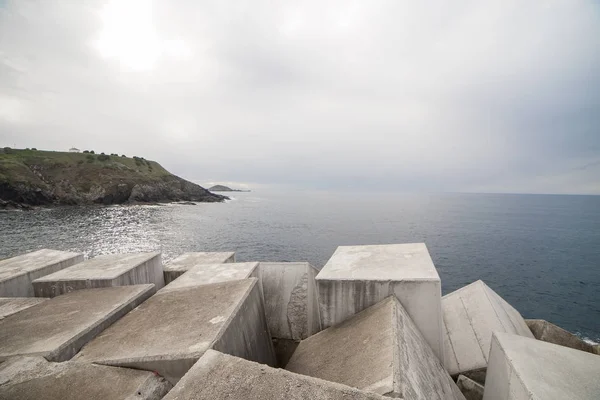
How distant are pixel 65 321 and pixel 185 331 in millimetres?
2913

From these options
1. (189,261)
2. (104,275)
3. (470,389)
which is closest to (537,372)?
(470,389)

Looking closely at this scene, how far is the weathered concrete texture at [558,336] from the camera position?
8.27m

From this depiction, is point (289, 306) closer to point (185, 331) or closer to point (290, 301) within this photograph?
point (290, 301)

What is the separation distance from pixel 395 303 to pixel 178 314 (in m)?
4.68

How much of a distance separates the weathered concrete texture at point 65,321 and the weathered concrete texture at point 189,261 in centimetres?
267

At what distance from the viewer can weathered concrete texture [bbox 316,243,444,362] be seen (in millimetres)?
6133

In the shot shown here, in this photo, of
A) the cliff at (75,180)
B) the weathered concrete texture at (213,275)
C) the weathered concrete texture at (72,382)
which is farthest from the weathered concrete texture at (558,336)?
the cliff at (75,180)

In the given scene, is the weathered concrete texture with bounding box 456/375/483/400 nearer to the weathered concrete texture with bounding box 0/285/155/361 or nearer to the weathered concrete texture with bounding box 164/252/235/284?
the weathered concrete texture with bounding box 0/285/155/361

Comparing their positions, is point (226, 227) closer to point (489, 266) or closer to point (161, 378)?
point (489, 266)

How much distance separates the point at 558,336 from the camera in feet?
28.5

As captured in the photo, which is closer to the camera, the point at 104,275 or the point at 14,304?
the point at 14,304

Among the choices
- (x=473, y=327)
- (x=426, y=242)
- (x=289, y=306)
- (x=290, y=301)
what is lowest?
(x=426, y=242)

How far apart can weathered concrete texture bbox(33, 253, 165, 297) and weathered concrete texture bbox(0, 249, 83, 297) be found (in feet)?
3.76

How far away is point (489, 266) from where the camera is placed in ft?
106
